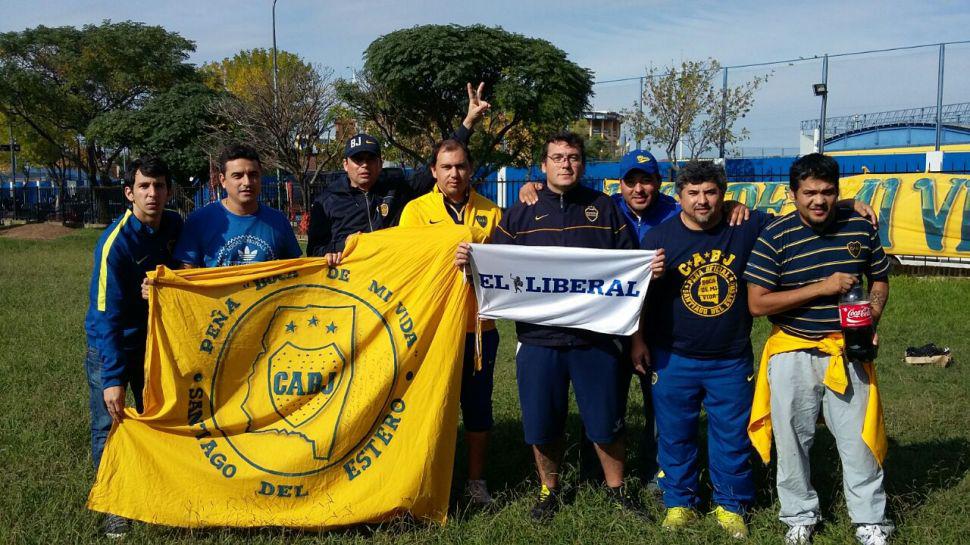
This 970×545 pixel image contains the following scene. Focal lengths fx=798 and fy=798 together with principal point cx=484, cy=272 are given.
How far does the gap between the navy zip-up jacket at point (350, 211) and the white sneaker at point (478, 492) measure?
163cm

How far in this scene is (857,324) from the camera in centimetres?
375

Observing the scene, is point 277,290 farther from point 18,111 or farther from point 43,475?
point 18,111

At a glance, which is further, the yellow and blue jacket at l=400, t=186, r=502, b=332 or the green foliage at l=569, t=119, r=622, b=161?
the green foliage at l=569, t=119, r=622, b=161

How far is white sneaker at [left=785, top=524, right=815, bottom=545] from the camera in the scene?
4051 millimetres

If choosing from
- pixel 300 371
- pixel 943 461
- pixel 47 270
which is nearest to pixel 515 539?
pixel 300 371

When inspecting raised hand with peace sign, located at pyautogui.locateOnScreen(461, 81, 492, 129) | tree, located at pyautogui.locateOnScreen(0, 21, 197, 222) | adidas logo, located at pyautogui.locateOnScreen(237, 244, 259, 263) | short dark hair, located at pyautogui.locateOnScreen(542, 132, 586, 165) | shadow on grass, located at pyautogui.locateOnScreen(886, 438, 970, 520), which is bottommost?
shadow on grass, located at pyautogui.locateOnScreen(886, 438, 970, 520)

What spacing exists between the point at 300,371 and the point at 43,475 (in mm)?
1990

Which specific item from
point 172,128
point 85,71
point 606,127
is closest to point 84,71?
point 85,71

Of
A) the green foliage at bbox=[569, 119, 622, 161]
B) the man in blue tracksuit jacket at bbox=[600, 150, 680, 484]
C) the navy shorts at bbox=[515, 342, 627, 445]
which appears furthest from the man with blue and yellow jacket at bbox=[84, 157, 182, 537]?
the green foliage at bbox=[569, 119, 622, 161]

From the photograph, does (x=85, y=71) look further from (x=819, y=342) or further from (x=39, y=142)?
(x=819, y=342)

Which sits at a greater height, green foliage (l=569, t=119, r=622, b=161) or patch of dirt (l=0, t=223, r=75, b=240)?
green foliage (l=569, t=119, r=622, b=161)

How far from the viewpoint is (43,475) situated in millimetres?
5027

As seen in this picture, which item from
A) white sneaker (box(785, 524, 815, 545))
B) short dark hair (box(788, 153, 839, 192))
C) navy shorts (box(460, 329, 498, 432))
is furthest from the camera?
navy shorts (box(460, 329, 498, 432))

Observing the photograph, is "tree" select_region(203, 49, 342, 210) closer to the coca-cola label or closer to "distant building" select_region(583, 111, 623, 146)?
the coca-cola label
